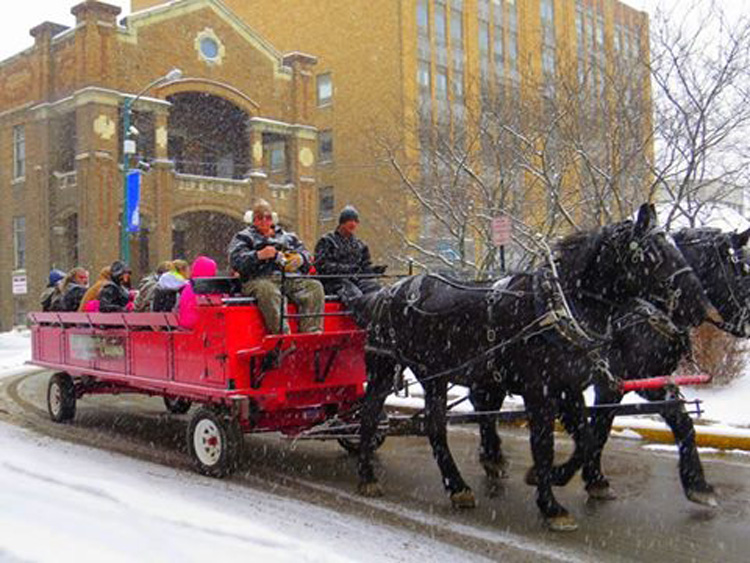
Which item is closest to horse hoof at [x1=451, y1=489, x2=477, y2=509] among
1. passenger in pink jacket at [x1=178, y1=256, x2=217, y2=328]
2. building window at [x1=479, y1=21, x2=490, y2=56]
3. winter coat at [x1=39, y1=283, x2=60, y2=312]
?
passenger in pink jacket at [x1=178, y1=256, x2=217, y2=328]

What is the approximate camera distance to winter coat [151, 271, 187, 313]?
Result: 8484mm

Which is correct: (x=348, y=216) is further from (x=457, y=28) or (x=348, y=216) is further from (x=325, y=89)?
(x=457, y=28)

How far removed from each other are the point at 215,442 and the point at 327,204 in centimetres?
3884

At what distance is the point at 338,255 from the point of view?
7730 mm

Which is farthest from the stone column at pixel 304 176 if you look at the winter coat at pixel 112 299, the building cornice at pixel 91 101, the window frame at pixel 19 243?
the winter coat at pixel 112 299

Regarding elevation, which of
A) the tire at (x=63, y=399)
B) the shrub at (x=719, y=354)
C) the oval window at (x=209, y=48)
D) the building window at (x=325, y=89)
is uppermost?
the building window at (x=325, y=89)

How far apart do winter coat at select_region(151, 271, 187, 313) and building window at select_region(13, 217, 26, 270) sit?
29978mm

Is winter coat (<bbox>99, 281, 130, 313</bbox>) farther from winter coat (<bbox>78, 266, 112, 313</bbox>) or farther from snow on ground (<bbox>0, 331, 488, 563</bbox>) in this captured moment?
snow on ground (<bbox>0, 331, 488, 563</bbox>)

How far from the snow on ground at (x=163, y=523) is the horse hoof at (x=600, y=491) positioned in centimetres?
168

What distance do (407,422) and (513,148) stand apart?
10717 millimetres

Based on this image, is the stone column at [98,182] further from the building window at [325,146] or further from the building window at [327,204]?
the building window at [325,146]

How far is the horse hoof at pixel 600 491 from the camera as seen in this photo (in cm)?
659

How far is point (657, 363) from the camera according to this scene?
673cm

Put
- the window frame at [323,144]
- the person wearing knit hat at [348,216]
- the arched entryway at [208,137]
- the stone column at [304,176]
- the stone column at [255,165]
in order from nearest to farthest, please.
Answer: the person wearing knit hat at [348,216] < the stone column at [255,165] < the arched entryway at [208,137] < the stone column at [304,176] < the window frame at [323,144]
